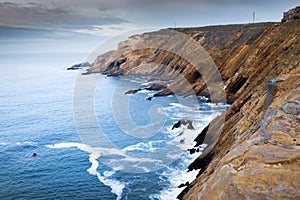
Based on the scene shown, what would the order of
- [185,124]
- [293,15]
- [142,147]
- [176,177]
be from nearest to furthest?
1. [176,177]
2. [142,147]
3. [185,124]
4. [293,15]

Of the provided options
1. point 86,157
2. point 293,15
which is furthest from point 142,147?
point 293,15

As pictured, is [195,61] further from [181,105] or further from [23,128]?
[23,128]

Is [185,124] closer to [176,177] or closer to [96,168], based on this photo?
[176,177]

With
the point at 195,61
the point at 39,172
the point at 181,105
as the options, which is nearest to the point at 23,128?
the point at 39,172

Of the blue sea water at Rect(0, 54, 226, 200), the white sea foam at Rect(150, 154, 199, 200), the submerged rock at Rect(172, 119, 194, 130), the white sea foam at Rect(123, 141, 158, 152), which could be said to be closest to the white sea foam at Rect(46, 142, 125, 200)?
the blue sea water at Rect(0, 54, 226, 200)

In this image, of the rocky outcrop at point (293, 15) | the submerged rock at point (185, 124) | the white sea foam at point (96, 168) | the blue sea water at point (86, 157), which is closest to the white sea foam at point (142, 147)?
the blue sea water at point (86, 157)

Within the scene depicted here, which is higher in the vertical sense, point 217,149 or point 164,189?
point 217,149

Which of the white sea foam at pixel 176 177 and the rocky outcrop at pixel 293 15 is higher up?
the rocky outcrop at pixel 293 15

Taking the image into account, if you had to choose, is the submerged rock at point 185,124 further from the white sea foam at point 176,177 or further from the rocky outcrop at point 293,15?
the rocky outcrop at point 293,15

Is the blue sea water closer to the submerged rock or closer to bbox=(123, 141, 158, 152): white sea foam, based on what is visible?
bbox=(123, 141, 158, 152): white sea foam

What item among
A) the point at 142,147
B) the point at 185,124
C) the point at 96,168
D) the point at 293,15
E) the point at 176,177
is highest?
the point at 293,15

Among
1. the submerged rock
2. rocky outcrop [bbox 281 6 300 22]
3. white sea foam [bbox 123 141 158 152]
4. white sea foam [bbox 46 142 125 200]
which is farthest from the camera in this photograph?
rocky outcrop [bbox 281 6 300 22]
